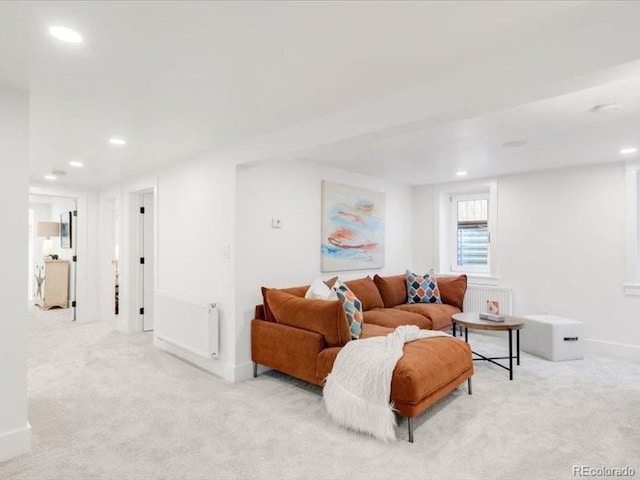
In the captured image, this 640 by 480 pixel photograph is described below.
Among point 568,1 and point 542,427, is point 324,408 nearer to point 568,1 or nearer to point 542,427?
point 542,427

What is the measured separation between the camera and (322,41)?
1721 mm

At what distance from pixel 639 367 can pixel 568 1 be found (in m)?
3.97

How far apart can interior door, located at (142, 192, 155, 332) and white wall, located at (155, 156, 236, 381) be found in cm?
88

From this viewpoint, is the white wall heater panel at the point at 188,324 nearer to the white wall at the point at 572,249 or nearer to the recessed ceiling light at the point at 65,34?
A: the recessed ceiling light at the point at 65,34

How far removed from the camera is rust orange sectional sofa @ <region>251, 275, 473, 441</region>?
2.38m

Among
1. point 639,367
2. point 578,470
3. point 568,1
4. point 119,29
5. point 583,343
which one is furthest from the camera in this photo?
point 583,343

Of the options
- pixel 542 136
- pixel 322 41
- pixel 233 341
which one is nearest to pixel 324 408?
pixel 233 341

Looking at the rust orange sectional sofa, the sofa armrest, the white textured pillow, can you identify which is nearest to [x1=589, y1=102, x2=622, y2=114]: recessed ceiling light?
the rust orange sectional sofa

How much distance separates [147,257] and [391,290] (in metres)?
3.39

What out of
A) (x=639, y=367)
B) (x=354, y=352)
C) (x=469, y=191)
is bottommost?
(x=639, y=367)

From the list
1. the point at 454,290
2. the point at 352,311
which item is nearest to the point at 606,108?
the point at 352,311

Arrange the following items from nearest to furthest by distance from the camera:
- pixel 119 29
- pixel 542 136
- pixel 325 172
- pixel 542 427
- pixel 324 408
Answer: pixel 119 29 → pixel 542 427 → pixel 324 408 → pixel 542 136 → pixel 325 172

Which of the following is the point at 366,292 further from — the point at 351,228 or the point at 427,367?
the point at 427,367

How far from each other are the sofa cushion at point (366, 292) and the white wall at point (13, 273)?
9.85 ft
